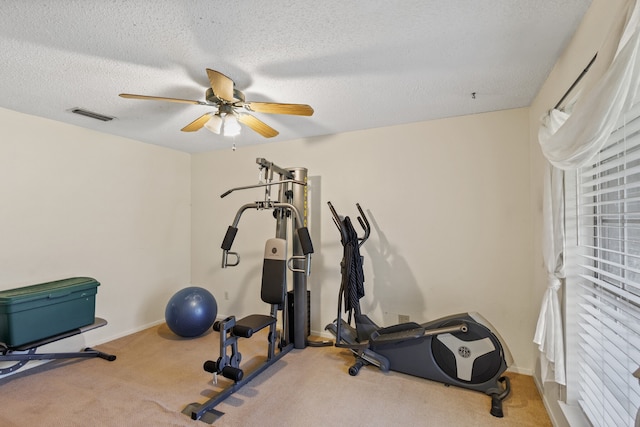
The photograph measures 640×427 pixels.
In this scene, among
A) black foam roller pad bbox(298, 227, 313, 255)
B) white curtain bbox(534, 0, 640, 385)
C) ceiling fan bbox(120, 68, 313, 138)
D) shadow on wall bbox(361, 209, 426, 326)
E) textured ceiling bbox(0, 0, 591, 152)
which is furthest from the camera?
shadow on wall bbox(361, 209, 426, 326)

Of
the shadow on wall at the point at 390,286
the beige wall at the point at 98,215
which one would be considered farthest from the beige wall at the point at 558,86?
the beige wall at the point at 98,215

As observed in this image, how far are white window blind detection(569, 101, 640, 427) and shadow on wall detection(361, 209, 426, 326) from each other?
4.81 feet

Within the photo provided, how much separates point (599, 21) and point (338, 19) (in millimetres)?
1170

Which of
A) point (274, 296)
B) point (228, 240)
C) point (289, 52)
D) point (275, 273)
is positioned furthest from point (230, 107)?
point (274, 296)

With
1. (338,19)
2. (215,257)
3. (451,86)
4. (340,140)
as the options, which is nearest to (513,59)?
(451,86)

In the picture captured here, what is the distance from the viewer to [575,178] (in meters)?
1.79

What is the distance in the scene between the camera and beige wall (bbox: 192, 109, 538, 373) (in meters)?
2.76

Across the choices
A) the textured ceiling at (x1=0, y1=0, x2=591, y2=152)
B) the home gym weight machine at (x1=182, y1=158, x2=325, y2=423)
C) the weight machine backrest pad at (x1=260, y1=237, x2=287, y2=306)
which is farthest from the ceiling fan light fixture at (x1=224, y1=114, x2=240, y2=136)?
the weight machine backrest pad at (x1=260, y1=237, x2=287, y2=306)

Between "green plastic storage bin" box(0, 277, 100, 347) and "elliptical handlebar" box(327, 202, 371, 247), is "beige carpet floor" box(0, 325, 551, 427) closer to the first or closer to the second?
"green plastic storage bin" box(0, 277, 100, 347)

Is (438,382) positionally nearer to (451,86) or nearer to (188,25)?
(451,86)

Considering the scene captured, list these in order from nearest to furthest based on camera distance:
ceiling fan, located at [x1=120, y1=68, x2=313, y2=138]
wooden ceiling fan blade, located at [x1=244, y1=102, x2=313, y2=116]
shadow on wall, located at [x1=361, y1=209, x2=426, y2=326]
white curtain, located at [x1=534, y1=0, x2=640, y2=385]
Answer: white curtain, located at [x1=534, y1=0, x2=640, y2=385] → ceiling fan, located at [x1=120, y1=68, x2=313, y2=138] → wooden ceiling fan blade, located at [x1=244, y1=102, x2=313, y2=116] → shadow on wall, located at [x1=361, y1=209, x2=426, y2=326]

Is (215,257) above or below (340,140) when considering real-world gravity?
below

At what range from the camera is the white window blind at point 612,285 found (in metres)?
1.22

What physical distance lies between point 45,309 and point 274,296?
197 cm
